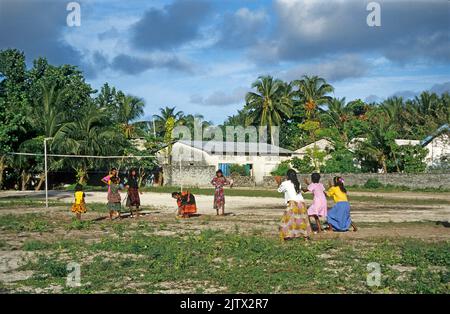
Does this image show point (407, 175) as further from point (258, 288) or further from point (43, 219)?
point (258, 288)

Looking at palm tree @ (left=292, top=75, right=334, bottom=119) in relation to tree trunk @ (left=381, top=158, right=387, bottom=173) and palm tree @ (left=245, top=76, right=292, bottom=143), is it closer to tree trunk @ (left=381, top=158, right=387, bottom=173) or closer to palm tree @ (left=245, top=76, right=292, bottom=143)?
palm tree @ (left=245, top=76, right=292, bottom=143)

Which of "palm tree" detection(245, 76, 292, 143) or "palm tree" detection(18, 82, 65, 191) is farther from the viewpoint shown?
"palm tree" detection(245, 76, 292, 143)

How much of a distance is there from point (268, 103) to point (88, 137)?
22.5m

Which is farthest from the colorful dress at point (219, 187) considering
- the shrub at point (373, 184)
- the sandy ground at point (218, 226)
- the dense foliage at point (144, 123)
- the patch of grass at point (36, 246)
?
the shrub at point (373, 184)

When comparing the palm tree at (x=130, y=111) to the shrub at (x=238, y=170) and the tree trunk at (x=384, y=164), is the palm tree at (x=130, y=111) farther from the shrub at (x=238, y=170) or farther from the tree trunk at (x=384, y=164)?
the tree trunk at (x=384, y=164)

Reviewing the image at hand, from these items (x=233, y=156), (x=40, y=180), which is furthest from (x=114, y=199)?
(x=233, y=156)

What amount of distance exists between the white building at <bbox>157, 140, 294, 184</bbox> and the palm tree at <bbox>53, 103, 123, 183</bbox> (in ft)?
29.5

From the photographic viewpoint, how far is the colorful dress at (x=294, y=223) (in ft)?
40.9

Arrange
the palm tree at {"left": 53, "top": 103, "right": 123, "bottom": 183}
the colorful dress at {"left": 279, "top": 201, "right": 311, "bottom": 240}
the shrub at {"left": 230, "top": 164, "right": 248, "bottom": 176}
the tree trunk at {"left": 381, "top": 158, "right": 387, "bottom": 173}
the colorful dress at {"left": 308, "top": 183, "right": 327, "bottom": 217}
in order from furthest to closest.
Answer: the shrub at {"left": 230, "top": 164, "right": 248, "bottom": 176} → the tree trunk at {"left": 381, "top": 158, "right": 387, "bottom": 173} → the palm tree at {"left": 53, "top": 103, "right": 123, "bottom": 183} → the colorful dress at {"left": 308, "top": 183, "right": 327, "bottom": 217} → the colorful dress at {"left": 279, "top": 201, "right": 311, "bottom": 240}

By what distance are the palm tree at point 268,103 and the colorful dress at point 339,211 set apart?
45967 millimetres

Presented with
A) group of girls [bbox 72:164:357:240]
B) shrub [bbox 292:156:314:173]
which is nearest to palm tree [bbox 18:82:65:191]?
shrub [bbox 292:156:314:173]

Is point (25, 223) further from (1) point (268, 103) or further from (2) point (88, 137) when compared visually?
(1) point (268, 103)

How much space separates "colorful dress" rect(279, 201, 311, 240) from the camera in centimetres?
1245

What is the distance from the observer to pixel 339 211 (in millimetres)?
14133
